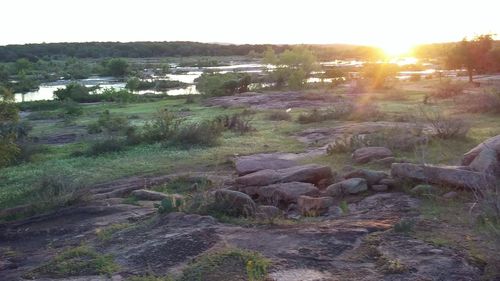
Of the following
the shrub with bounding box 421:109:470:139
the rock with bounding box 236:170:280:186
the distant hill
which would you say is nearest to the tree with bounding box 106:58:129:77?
the distant hill

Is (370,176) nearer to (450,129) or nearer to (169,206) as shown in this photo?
(169,206)

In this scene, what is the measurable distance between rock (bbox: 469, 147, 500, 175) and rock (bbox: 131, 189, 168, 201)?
A: 5.73 m

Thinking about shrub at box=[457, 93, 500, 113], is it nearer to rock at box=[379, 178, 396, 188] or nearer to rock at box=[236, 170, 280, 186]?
rock at box=[379, 178, 396, 188]

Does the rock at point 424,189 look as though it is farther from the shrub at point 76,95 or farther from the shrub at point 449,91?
the shrub at point 76,95

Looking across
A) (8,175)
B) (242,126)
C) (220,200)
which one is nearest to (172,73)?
(242,126)

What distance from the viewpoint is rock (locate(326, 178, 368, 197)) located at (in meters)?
10.8

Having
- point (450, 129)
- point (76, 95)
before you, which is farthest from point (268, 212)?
point (76, 95)

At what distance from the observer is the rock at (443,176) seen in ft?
32.6

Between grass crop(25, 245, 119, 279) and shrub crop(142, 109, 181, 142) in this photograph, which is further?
shrub crop(142, 109, 181, 142)

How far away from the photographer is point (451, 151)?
14.7 meters

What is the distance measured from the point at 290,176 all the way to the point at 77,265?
4.91 m

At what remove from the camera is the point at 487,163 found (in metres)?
10.4

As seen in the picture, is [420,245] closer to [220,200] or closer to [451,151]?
[220,200]

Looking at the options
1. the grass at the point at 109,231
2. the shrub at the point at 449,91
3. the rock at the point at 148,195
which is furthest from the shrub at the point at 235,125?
the shrub at the point at 449,91
